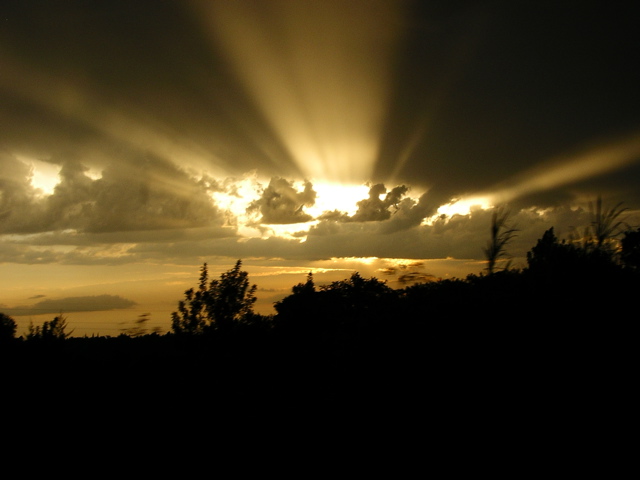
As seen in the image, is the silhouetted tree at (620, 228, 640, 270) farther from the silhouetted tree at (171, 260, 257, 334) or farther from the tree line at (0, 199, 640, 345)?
the silhouetted tree at (171, 260, 257, 334)

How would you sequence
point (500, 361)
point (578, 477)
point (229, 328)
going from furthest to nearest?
point (229, 328) < point (500, 361) < point (578, 477)

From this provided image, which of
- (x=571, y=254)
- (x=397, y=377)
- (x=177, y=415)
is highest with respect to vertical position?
(x=571, y=254)

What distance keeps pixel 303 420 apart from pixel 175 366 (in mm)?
4894

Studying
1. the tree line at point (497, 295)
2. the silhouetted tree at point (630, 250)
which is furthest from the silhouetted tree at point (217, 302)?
the silhouetted tree at point (630, 250)

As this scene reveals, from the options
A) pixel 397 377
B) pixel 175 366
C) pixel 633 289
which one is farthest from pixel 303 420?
pixel 633 289

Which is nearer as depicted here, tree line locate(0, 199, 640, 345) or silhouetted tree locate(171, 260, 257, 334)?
tree line locate(0, 199, 640, 345)

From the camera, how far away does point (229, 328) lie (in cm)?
1388

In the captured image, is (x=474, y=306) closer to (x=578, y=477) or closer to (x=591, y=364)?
(x=591, y=364)

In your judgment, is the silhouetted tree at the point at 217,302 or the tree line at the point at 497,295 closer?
the tree line at the point at 497,295

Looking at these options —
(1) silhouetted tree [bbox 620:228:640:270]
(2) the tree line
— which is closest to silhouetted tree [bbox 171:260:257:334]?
→ (2) the tree line

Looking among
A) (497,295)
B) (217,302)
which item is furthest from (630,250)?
(217,302)

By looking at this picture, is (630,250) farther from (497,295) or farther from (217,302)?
(217,302)

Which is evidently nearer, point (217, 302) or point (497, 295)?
point (497, 295)

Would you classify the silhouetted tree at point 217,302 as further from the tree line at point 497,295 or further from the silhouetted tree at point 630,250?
the silhouetted tree at point 630,250
